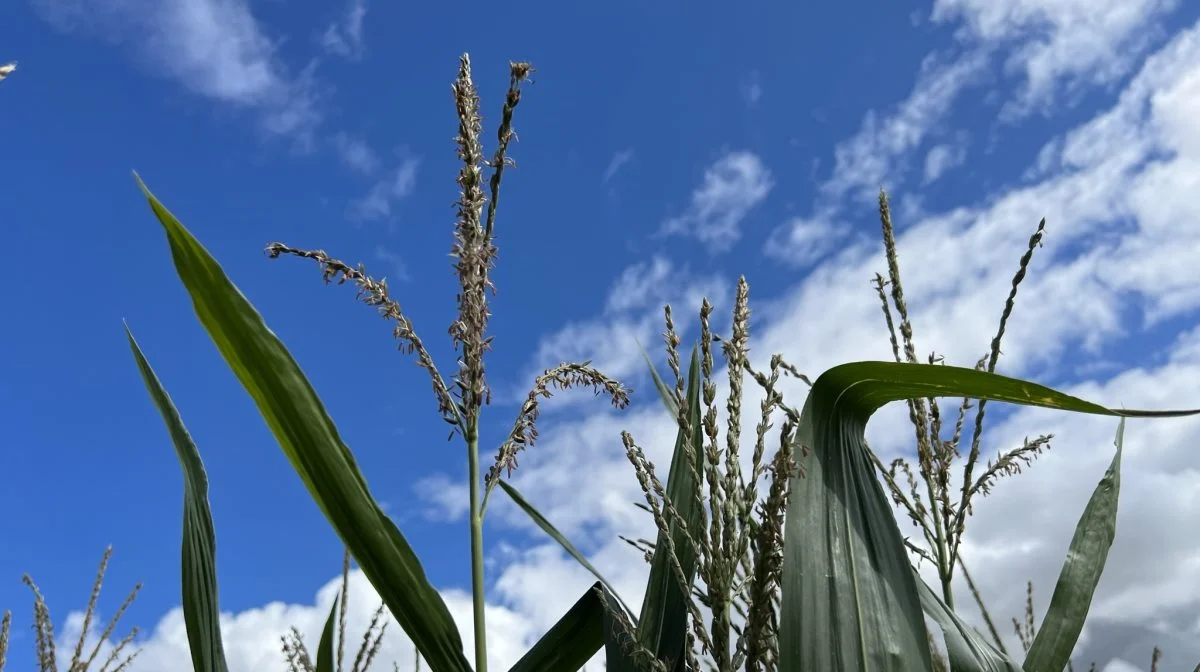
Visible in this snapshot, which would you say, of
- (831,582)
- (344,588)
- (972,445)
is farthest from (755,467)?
(344,588)

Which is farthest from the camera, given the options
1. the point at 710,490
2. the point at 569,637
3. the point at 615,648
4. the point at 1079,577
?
the point at 1079,577

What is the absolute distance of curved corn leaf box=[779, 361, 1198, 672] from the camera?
104 centimetres

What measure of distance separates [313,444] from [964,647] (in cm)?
94

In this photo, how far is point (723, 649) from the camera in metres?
0.98

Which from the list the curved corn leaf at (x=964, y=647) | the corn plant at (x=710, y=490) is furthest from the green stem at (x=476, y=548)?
the curved corn leaf at (x=964, y=647)

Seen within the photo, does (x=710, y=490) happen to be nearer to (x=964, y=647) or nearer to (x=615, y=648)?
(x=615, y=648)

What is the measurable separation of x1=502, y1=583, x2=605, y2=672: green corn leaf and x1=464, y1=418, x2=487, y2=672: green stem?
244mm

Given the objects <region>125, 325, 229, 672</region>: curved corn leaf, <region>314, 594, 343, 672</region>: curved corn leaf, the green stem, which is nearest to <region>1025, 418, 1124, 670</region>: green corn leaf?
the green stem

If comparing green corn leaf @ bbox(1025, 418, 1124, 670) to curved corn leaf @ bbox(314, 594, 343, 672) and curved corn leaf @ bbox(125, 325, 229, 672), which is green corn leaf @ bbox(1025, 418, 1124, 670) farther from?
curved corn leaf @ bbox(125, 325, 229, 672)

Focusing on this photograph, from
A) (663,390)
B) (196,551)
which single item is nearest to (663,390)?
(663,390)

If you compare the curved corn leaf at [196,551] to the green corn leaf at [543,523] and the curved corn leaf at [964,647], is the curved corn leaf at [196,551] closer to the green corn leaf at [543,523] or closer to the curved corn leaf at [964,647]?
the green corn leaf at [543,523]

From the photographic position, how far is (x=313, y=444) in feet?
3.51

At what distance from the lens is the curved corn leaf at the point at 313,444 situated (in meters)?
1.02

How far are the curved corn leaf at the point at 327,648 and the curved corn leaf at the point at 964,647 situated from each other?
89 centimetres
